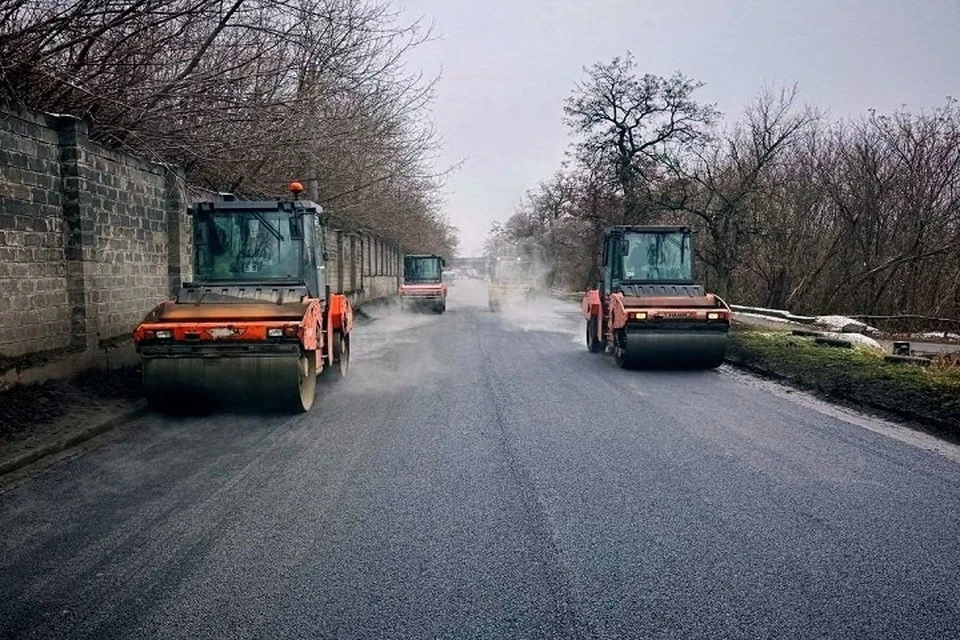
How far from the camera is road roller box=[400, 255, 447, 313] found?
26.7 meters

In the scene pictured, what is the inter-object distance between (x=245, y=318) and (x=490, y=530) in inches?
172

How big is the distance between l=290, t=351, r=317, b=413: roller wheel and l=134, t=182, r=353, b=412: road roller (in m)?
0.01

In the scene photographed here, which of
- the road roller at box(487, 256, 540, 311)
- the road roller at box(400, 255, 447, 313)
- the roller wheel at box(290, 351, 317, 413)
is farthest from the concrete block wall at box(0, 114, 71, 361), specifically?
the road roller at box(487, 256, 540, 311)

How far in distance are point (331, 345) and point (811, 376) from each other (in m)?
7.12

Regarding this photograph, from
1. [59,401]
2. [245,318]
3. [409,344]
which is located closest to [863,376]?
[245,318]

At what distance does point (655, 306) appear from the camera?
36.1 feet

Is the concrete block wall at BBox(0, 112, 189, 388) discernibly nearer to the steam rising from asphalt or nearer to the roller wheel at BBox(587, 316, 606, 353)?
the steam rising from asphalt

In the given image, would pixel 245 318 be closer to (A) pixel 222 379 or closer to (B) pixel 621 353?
(A) pixel 222 379

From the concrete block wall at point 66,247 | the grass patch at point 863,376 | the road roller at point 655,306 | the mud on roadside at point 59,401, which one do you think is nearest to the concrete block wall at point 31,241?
the concrete block wall at point 66,247

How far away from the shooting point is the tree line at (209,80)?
7238 mm

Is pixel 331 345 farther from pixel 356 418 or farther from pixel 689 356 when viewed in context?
pixel 689 356

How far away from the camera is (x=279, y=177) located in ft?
52.0

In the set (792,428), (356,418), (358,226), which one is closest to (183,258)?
(356,418)

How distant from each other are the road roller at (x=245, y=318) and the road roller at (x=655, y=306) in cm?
503
